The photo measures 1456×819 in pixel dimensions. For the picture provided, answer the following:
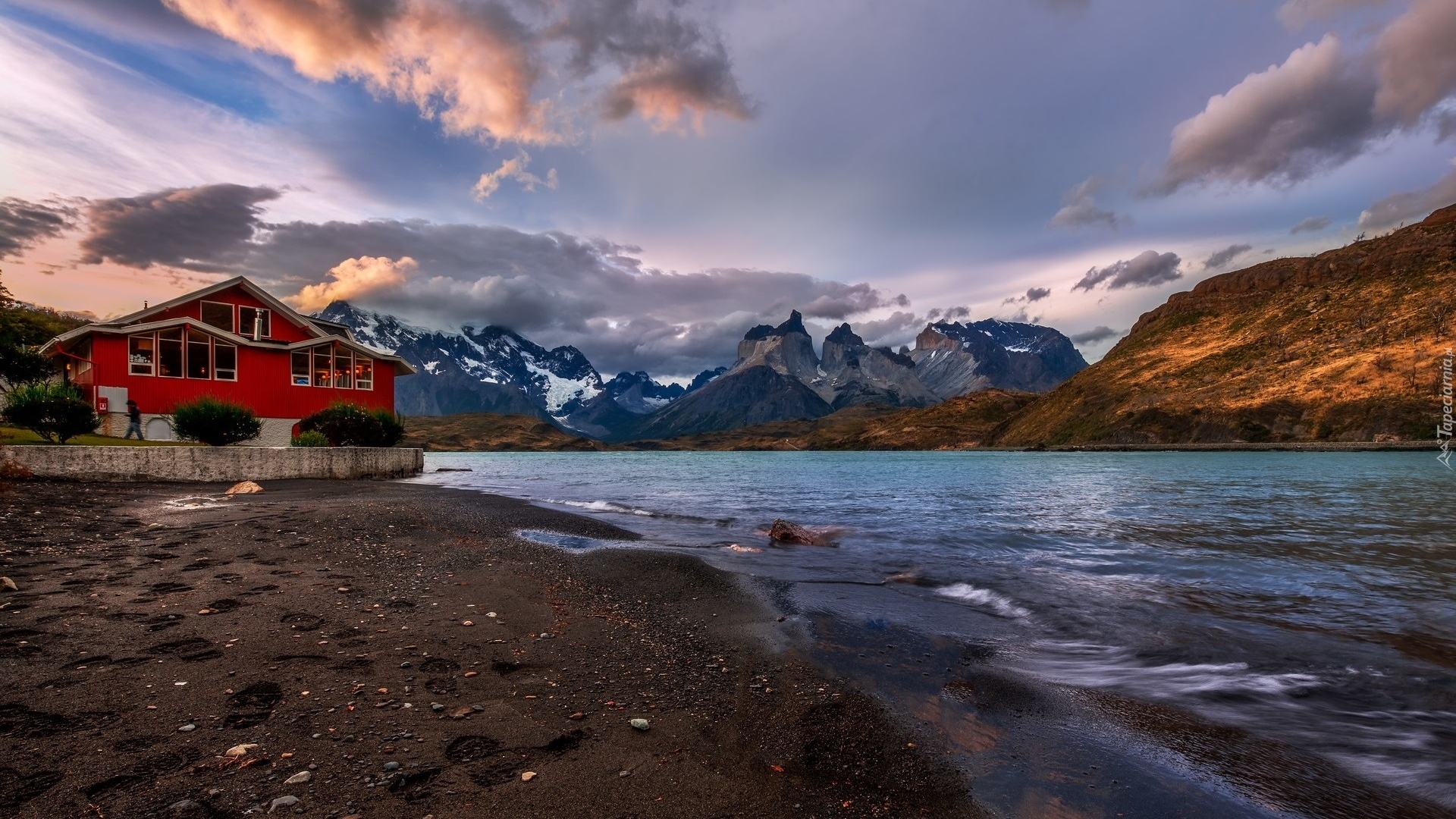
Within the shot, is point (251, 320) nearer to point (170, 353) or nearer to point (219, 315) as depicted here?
point (219, 315)

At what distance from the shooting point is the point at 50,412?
30344mm

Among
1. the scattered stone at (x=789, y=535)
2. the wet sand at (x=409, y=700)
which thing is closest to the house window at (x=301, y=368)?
the wet sand at (x=409, y=700)

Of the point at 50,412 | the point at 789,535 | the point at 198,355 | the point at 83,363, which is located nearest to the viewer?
the point at 789,535

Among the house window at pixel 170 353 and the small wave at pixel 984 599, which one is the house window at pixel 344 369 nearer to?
the house window at pixel 170 353

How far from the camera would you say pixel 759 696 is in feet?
23.8

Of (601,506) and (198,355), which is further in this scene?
(198,355)

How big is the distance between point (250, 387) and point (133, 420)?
7440 millimetres

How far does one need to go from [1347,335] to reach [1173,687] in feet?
780

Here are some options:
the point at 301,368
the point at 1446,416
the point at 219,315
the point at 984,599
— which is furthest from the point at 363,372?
the point at 1446,416

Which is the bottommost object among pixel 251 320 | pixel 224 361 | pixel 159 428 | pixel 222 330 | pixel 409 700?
pixel 409 700

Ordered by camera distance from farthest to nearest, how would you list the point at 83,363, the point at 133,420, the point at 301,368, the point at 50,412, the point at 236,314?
the point at 301,368 < the point at 236,314 < the point at 83,363 < the point at 133,420 < the point at 50,412

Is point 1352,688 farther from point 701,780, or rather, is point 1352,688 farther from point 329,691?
point 329,691

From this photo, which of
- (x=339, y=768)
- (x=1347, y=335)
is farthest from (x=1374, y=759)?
(x=1347, y=335)

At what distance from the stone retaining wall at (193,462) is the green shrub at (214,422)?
3951mm
